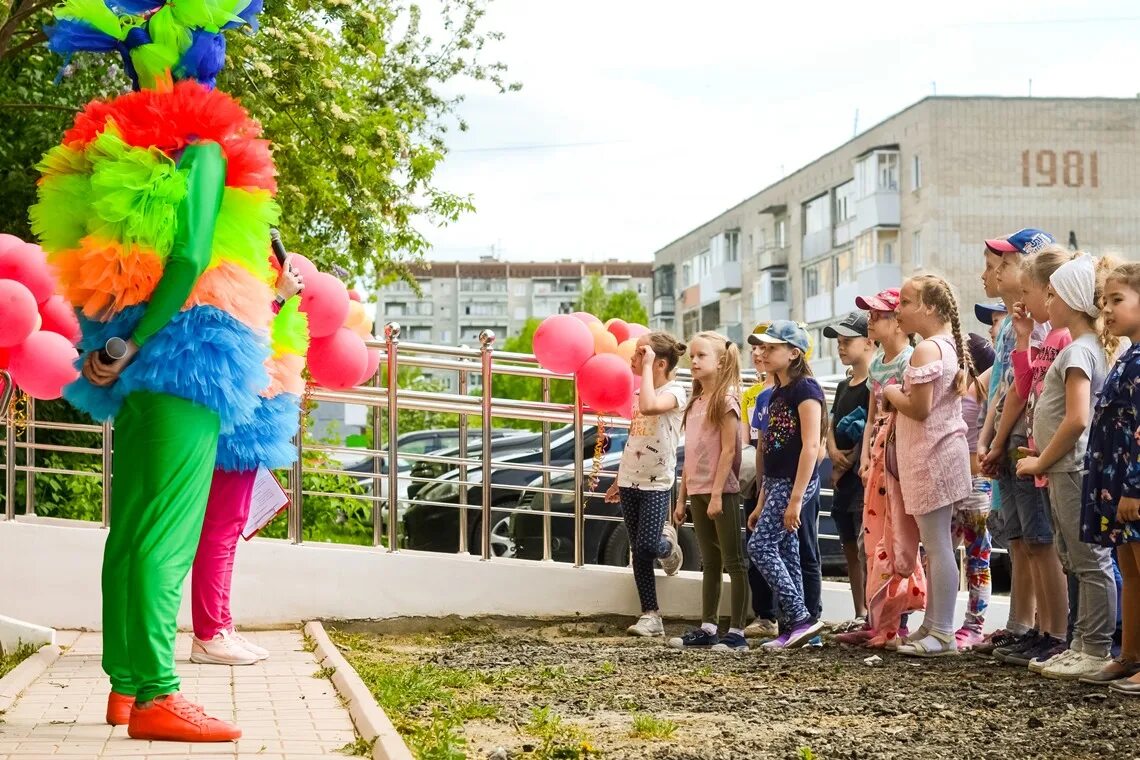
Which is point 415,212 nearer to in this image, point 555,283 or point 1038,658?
point 1038,658

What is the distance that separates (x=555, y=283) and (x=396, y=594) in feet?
457

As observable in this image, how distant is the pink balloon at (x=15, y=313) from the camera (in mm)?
7629

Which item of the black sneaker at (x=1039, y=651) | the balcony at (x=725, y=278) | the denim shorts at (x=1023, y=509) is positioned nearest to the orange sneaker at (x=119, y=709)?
the black sneaker at (x=1039, y=651)

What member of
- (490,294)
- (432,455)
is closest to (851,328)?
(432,455)

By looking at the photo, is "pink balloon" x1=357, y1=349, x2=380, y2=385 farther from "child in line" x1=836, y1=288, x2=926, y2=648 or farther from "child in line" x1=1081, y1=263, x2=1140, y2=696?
"child in line" x1=1081, y1=263, x2=1140, y2=696

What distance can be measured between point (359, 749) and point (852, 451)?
4561mm

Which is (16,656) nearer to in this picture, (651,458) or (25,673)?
(25,673)

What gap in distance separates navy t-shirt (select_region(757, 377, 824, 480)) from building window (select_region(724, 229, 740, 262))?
68.6m

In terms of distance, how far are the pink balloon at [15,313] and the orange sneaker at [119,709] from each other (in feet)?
10.3

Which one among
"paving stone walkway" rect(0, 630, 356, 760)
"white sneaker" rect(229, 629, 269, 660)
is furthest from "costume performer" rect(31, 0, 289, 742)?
"white sneaker" rect(229, 629, 269, 660)

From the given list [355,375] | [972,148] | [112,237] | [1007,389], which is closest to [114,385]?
[112,237]

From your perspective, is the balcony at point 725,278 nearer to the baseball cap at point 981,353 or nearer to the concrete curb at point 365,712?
the baseball cap at point 981,353

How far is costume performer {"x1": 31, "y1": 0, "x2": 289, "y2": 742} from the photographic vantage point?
16.1ft

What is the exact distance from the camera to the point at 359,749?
4.76 metres
